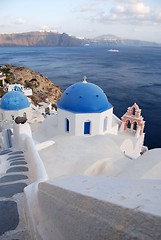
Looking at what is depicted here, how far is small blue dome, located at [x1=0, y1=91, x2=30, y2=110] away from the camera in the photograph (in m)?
17.7

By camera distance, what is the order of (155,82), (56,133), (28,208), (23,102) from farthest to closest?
(155,82) < (23,102) < (56,133) < (28,208)

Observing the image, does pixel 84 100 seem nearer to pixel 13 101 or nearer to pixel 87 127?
pixel 87 127

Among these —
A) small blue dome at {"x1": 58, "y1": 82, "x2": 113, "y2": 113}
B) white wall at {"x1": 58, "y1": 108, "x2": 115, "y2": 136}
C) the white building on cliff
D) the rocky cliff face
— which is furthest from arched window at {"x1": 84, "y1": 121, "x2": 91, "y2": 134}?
the rocky cliff face

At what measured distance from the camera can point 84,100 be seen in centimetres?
1234

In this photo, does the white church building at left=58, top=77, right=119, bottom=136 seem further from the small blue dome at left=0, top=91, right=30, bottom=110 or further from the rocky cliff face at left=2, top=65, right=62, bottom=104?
the rocky cliff face at left=2, top=65, right=62, bottom=104

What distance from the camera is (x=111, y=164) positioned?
8.46 metres

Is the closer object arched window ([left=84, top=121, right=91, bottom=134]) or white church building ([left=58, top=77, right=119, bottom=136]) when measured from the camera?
white church building ([left=58, top=77, right=119, bottom=136])

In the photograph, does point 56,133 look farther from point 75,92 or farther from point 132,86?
point 132,86

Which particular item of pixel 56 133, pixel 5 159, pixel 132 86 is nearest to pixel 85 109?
pixel 56 133

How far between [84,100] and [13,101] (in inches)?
352

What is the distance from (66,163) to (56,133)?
4.82 meters

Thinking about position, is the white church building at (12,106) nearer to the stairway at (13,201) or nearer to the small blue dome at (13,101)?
the small blue dome at (13,101)

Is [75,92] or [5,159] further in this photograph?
[75,92]

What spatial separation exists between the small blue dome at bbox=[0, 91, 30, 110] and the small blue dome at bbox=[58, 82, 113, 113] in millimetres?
7045
